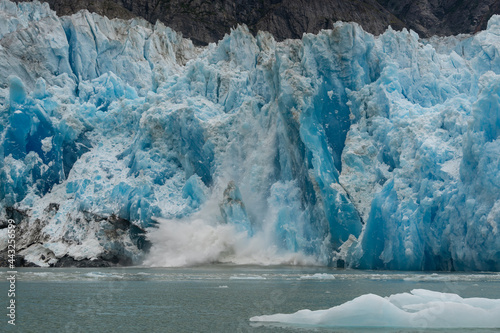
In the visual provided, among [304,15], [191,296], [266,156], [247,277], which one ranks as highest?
[304,15]

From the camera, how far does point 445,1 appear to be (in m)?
78.6

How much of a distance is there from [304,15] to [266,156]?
135 feet

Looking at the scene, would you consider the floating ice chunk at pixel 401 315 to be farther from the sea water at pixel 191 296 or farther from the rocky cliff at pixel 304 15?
the rocky cliff at pixel 304 15

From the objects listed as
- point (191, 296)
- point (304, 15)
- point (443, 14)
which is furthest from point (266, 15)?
point (191, 296)

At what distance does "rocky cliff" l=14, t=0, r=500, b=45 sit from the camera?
73.8 meters

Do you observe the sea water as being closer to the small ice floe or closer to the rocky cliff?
the small ice floe

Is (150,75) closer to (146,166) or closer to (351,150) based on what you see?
(146,166)

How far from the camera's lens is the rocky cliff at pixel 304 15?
73812mm

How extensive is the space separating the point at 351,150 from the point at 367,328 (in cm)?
2154

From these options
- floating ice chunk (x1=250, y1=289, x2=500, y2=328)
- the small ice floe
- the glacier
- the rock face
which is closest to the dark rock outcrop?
the rock face

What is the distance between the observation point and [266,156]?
38.4 meters

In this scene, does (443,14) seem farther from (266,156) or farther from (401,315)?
(401,315)

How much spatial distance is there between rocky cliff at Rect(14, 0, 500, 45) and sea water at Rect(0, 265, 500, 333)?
50.5 meters

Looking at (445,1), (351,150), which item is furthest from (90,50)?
(445,1)
